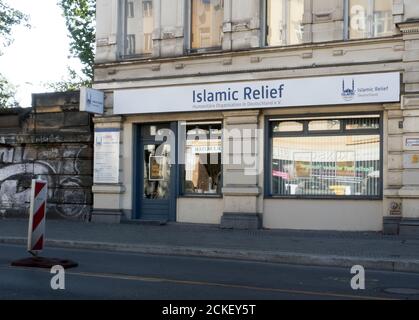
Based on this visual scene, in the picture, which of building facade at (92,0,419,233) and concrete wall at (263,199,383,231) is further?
concrete wall at (263,199,383,231)

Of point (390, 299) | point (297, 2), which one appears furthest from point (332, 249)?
point (297, 2)

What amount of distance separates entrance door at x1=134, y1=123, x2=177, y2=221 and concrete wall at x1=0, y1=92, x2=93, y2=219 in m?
1.75

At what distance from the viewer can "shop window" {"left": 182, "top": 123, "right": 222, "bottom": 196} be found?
18.4m

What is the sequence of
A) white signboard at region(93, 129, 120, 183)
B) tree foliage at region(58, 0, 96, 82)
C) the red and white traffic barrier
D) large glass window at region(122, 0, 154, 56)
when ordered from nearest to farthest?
the red and white traffic barrier, white signboard at region(93, 129, 120, 183), large glass window at region(122, 0, 154, 56), tree foliage at region(58, 0, 96, 82)

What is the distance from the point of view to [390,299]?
827 centimetres

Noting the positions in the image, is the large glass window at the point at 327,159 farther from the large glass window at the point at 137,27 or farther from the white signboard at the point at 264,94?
the large glass window at the point at 137,27

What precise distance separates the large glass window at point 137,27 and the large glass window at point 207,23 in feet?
4.88

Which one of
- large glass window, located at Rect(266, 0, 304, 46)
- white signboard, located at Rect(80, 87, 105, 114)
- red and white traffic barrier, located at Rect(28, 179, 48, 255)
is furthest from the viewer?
white signboard, located at Rect(80, 87, 105, 114)

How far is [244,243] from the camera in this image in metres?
14.3

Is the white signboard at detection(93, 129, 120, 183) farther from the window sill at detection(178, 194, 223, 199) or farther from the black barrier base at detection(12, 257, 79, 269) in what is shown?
the black barrier base at detection(12, 257, 79, 269)

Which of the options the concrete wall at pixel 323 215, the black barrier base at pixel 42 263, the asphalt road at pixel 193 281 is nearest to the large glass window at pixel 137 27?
the concrete wall at pixel 323 215

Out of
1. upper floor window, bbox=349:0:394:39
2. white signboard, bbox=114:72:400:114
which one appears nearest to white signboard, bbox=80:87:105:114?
white signboard, bbox=114:72:400:114

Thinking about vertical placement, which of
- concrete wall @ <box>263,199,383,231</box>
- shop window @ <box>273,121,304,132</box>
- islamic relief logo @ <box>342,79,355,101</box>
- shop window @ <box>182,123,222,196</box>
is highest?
islamic relief logo @ <box>342,79,355,101</box>
